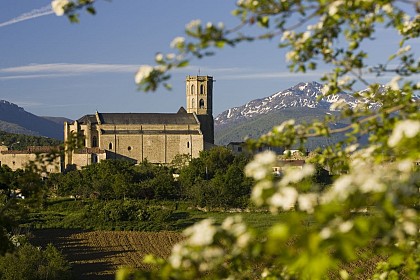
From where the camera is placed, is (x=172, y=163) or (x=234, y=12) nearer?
(x=234, y=12)

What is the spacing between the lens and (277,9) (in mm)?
4262

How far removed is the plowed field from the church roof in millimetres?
43260

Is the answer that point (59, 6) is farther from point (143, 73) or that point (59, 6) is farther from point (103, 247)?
point (103, 247)

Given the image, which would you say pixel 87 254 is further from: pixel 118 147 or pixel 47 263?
pixel 118 147

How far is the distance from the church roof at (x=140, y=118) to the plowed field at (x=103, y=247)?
43260 mm

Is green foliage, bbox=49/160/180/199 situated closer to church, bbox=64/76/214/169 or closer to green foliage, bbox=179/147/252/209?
green foliage, bbox=179/147/252/209

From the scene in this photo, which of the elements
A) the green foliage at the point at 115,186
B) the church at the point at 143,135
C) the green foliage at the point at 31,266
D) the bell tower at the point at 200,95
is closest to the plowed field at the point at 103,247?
the green foliage at the point at 31,266

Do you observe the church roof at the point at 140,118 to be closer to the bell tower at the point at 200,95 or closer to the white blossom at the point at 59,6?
the bell tower at the point at 200,95

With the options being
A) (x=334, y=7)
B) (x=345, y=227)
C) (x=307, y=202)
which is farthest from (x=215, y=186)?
(x=345, y=227)

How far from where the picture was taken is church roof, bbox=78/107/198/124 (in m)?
87.8

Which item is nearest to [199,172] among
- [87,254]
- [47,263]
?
[87,254]

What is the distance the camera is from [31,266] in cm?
2264

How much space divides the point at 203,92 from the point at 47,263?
75.5 meters

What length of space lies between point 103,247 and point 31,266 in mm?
14729
